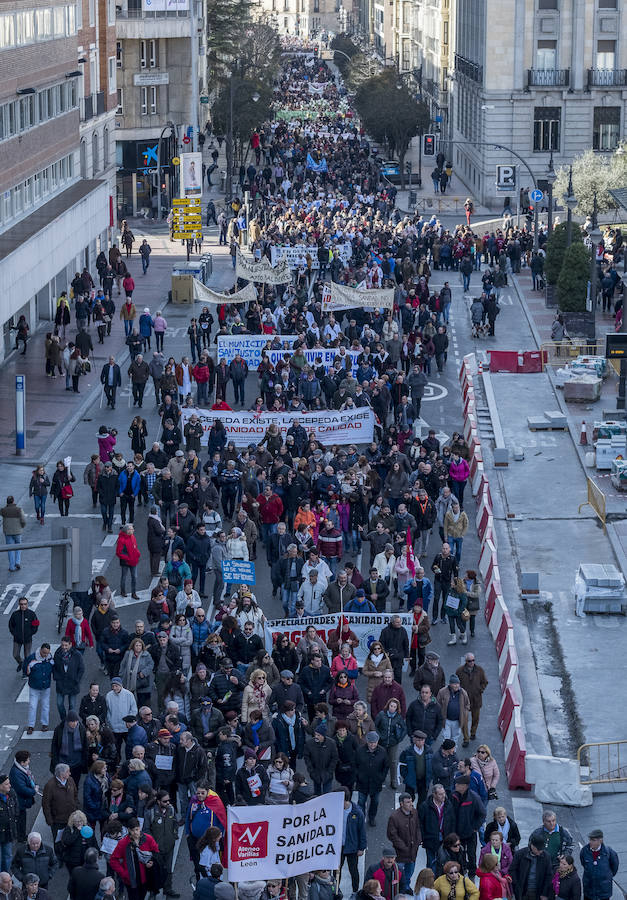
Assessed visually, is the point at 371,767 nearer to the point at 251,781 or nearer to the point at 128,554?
the point at 251,781

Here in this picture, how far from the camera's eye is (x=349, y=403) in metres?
33.7

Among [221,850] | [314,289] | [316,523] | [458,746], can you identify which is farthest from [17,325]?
[221,850]

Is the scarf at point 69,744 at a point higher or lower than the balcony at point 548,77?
lower

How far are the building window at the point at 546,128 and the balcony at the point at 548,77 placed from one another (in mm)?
1190

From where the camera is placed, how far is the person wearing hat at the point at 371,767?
1883 cm

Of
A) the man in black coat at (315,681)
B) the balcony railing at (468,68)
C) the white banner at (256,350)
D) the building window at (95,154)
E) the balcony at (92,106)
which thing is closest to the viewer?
the man in black coat at (315,681)

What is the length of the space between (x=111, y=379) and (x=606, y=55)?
2052 inches

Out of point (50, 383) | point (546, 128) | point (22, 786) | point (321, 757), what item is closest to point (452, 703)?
point (321, 757)

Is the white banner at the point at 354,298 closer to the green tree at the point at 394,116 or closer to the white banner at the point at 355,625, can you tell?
the white banner at the point at 355,625

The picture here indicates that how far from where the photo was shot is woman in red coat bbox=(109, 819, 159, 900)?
1691 cm

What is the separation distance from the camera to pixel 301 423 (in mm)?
33375

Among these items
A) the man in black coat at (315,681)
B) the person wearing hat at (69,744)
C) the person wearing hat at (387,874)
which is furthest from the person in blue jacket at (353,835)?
the person wearing hat at (69,744)

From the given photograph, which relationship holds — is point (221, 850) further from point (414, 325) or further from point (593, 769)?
point (414, 325)

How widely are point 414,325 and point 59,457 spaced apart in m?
13.9
